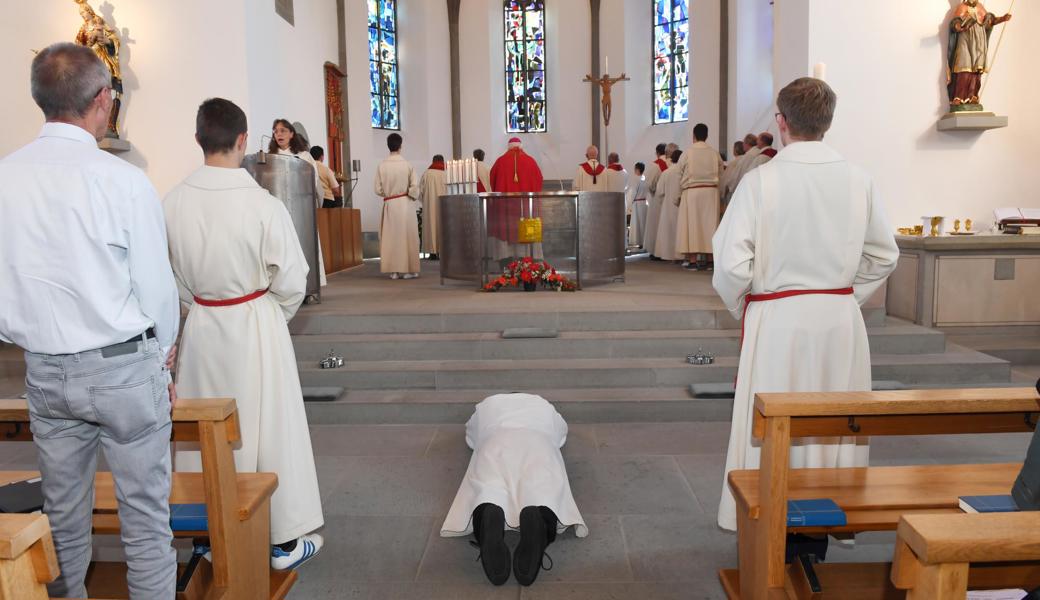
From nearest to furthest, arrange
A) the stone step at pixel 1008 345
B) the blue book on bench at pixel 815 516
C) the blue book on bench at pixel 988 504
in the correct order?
the blue book on bench at pixel 988 504 < the blue book on bench at pixel 815 516 < the stone step at pixel 1008 345

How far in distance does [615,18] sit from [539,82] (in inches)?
89.4

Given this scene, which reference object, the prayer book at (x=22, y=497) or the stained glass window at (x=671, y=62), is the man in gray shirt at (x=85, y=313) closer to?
the prayer book at (x=22, y=497)

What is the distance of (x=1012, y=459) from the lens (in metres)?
4.25

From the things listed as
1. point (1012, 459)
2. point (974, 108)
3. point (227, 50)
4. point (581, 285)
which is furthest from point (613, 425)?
point (227, 50)

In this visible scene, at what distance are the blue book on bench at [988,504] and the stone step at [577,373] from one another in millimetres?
3492

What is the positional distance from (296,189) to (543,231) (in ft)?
9.08

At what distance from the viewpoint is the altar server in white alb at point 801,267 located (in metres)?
2.95

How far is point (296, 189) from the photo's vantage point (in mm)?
6973

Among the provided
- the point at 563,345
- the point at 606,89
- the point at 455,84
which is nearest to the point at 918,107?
the point at 563,345

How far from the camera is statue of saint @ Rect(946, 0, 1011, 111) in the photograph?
6.90 m

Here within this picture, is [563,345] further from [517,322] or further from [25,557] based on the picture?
[25,557]

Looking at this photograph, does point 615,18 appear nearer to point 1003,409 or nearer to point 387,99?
point 387,99

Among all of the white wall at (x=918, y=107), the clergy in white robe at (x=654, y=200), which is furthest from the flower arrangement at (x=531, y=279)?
the clergy in white robe at (x=654, y=200)

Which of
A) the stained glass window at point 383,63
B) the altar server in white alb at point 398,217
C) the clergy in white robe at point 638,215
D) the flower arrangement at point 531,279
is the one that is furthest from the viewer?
the stained glass window at point 383,63
